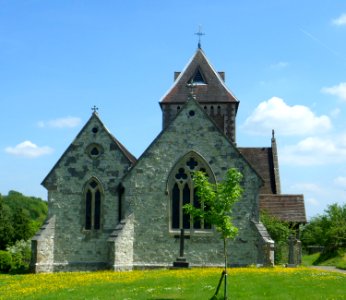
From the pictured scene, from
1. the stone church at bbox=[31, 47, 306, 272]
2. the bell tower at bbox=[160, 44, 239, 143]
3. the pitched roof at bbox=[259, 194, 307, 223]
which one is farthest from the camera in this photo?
the bell tower at bbox=[160, 44, 239, 143]

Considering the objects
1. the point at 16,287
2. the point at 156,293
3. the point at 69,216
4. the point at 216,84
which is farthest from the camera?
the point at 216,84

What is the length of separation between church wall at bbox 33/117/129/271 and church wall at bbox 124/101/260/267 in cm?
182

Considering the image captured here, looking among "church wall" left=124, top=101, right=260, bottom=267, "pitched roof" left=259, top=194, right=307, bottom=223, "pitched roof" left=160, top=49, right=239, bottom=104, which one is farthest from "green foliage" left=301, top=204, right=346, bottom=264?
"church wall" left=124, top=101, right=260, bottom=267

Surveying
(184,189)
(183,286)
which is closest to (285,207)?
(184,189)

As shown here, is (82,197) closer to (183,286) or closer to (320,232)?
(183,286)

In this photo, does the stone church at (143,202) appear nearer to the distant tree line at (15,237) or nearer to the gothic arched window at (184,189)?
the gothic arched window at (184,189)

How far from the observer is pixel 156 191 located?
29.8 m

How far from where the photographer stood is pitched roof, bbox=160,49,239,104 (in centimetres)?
4375

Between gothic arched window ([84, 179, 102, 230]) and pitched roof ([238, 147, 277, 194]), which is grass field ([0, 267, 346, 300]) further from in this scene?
pitched roof ([238, 147, 277, 194])

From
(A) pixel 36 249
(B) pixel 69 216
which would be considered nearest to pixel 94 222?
(B) pixel 69 216

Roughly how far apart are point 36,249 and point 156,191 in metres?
7.45

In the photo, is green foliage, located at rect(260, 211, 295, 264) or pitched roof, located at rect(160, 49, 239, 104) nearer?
green foliage, located at rect(260, 211, 295, 264)

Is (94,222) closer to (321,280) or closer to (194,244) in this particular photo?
(194,244)

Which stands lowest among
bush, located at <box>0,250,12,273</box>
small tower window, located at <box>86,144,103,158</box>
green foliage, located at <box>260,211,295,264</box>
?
bush, located at <box>0,250,12,273</box>
